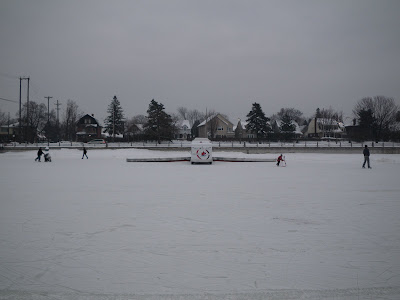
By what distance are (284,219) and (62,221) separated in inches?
210

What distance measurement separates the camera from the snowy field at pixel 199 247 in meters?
4.34

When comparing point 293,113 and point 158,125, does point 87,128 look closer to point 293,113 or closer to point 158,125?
point 158,125

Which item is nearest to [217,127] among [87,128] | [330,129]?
[330,129]

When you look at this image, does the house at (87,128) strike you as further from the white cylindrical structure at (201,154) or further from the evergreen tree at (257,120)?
the white cylindrical structure at (201,154)

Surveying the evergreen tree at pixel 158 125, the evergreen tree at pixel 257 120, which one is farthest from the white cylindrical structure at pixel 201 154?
the evergreen tree at pixel 257 120

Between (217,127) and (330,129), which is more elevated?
(330,129)

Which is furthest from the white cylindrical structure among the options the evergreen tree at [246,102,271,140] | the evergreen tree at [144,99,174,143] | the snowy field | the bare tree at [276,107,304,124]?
the bare tree at [276,107,304,124]

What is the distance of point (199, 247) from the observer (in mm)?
5848

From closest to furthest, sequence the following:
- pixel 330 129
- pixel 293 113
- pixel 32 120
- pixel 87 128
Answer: pixel 87 128 → pixel 32 120 → pixel 330 129 → pixel 293 113

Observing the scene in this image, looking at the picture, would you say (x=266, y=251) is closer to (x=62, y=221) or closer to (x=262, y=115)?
(x=62, y=221)

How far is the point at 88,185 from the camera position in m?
13.9

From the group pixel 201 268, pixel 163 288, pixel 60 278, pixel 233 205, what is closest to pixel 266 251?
pixel 201 268

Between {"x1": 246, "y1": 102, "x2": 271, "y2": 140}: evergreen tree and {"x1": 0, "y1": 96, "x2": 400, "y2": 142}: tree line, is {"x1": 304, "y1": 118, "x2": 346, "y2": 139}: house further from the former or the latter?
{"x1": 246, "y1": 102, "x2": 271, "y2": 140}: evergreen tree

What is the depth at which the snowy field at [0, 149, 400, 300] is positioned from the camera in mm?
4340
